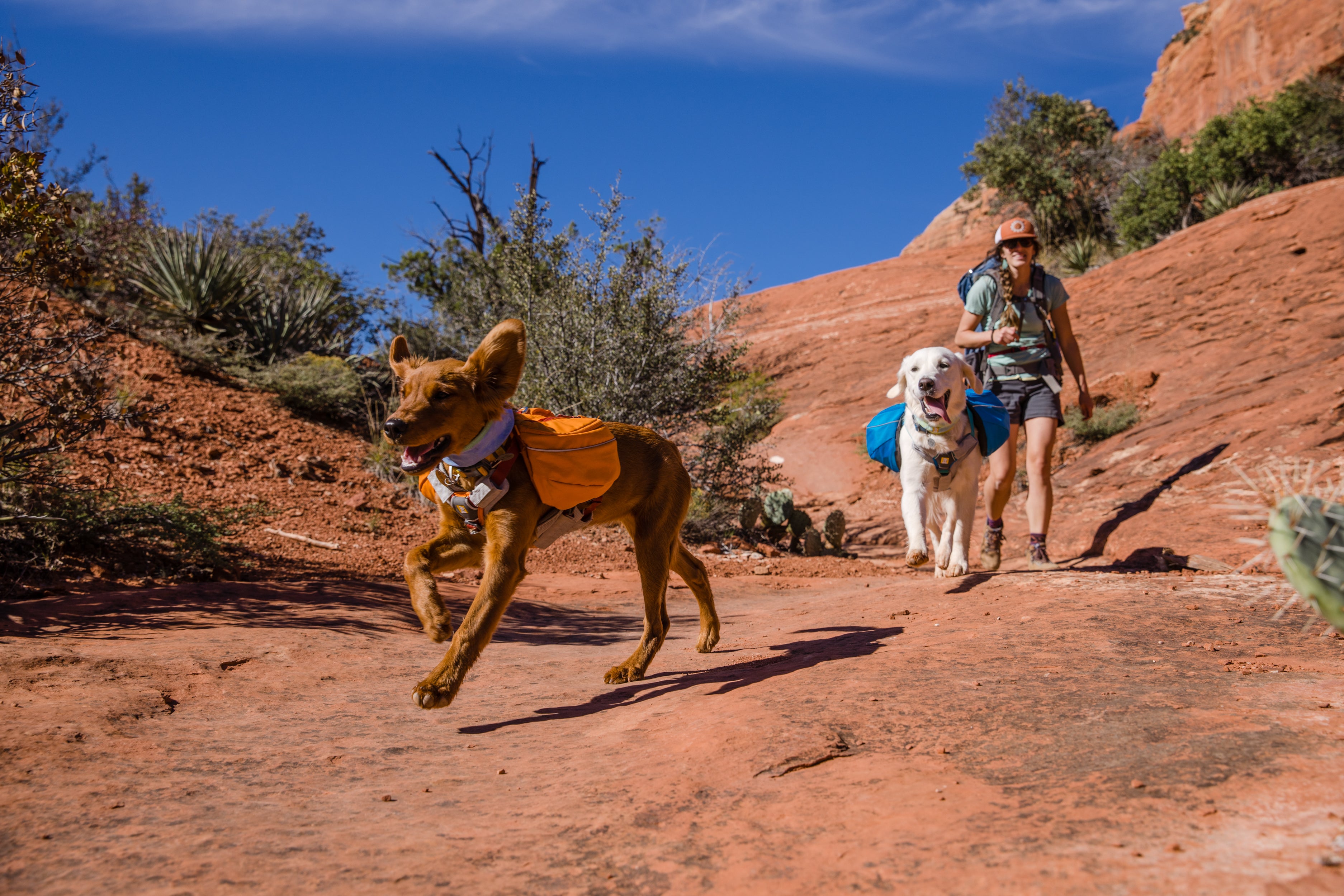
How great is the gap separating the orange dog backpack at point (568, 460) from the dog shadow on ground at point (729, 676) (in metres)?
0.94

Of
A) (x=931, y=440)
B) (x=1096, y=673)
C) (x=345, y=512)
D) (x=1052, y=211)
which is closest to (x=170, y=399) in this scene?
(x=345, y=512)

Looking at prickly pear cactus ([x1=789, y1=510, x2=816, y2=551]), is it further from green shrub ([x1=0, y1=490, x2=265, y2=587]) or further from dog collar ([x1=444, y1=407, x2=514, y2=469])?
dog collar ([x1=444, y1=407, x2=514, y2=469])

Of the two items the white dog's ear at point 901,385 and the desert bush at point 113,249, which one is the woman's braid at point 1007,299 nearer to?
the white dog's ear at point 901,385

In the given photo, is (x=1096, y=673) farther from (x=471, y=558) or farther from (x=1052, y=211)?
(x=1052, y=211)

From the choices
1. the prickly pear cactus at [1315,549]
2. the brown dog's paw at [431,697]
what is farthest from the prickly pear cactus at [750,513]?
the prickly pear cactus at [1315,549]

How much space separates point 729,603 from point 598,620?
1.32 metres

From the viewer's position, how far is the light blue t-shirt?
6785 millimetres

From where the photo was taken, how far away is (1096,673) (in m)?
3.45

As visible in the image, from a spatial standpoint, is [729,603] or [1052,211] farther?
[1052,211]

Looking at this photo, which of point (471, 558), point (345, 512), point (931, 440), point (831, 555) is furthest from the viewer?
point (831, 555)

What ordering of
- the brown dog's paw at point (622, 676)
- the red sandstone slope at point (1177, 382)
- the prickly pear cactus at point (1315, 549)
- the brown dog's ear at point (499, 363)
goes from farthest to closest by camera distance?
1. the red sandstone slope at point (1177, 382)
2. the brown dog's paw at point (622, 676)
3. the brown dog's ear at point (499, 363)
4. the prickly pear cactus at point (1315, 549)

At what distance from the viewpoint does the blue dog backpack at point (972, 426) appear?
626cm

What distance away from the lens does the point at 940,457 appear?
5.86m

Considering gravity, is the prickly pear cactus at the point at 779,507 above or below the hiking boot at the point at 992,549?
above
